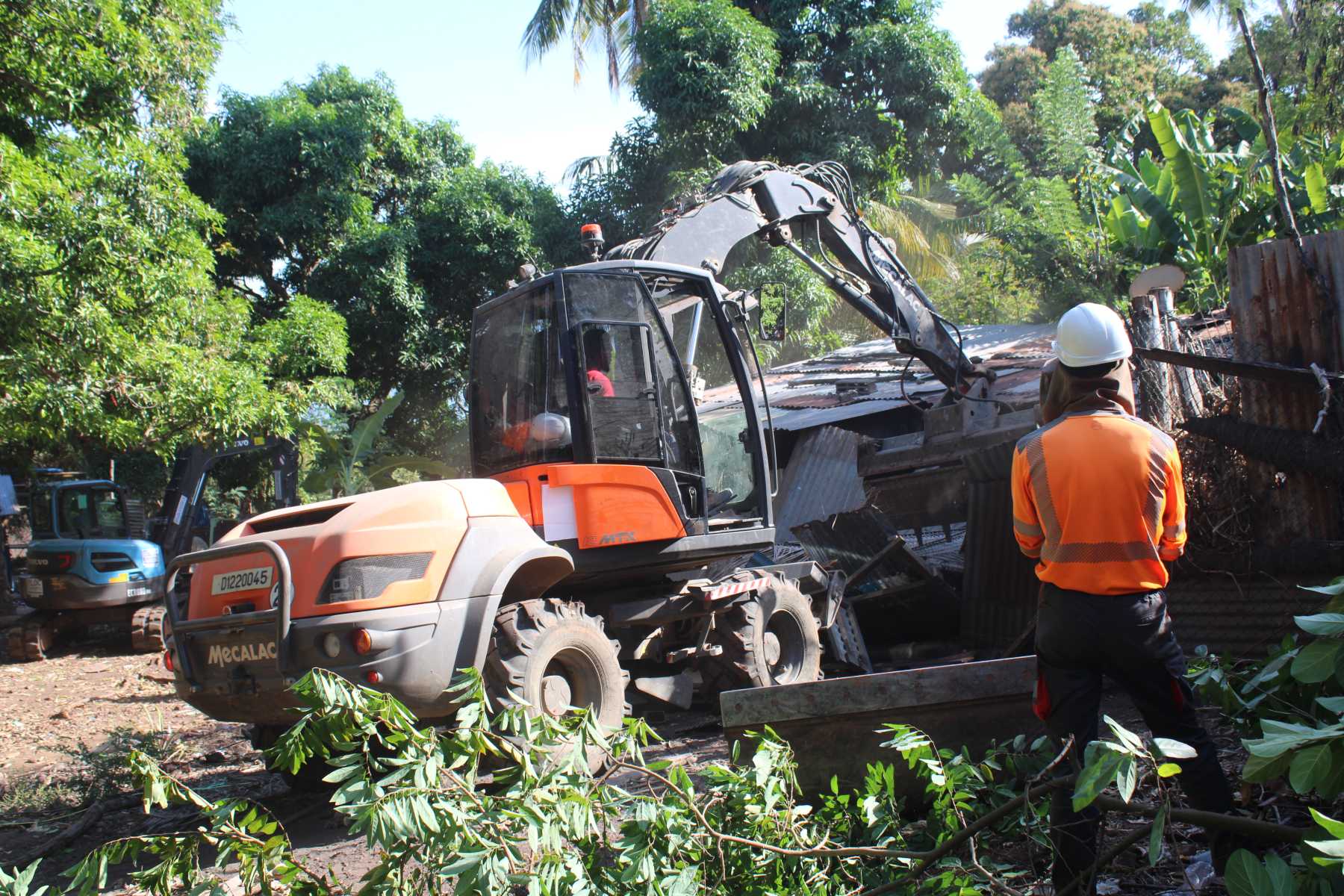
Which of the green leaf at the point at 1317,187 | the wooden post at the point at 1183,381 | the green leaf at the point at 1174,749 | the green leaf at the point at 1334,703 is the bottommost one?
the green leaf at the point at 1334,703

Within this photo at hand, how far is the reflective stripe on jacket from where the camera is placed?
10.3ft

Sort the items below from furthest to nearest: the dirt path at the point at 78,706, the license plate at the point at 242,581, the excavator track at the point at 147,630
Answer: the excavator track at the point at 147,630 < the dirt path at the point at 78,706 < the license plate at the point at 242,581

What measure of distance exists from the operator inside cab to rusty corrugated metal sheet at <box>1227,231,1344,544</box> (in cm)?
345

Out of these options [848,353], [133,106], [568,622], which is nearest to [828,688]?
[568,622]

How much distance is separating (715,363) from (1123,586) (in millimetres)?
6167

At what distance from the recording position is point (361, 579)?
5023 millimetres

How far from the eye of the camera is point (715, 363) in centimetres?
912

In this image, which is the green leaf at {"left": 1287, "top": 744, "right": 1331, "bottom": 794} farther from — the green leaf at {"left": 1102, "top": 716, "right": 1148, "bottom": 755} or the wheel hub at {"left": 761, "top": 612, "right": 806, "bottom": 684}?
the wheel hub at {"left": 761, "top": 612, "right": 806, "bottom": 684}

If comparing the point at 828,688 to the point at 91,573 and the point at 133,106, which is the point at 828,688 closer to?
the point at 133,106

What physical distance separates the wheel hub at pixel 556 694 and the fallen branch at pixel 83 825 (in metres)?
2.33

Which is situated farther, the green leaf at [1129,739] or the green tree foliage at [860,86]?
the green tree foliage at [860,86]

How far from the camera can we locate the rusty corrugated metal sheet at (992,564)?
7094 millimetres

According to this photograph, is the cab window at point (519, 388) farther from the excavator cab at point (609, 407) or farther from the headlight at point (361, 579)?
the headlight at point (361, 579)

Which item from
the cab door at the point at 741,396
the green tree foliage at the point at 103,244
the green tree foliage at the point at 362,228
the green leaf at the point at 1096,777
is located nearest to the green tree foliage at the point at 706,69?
the green tree foliage at the point at 362,228
